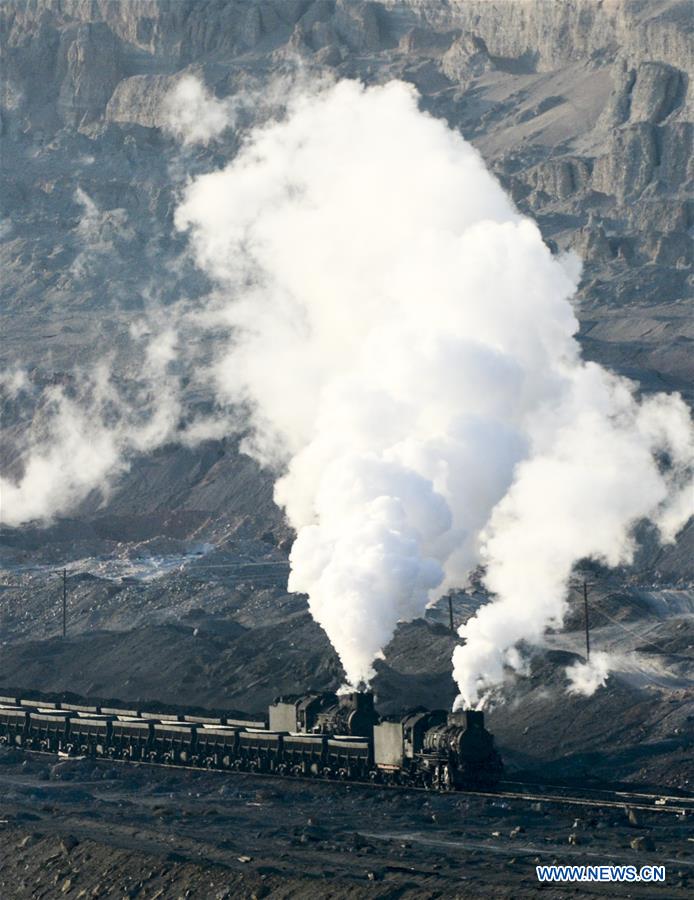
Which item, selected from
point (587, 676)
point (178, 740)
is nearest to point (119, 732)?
point (178, 740)

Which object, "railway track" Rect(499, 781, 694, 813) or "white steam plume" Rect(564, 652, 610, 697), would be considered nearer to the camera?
"railway track" Rect(499, 781, 694, 813)

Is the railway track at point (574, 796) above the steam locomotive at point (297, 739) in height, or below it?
below

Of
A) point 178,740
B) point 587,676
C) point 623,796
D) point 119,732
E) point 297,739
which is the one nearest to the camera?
point 623,796

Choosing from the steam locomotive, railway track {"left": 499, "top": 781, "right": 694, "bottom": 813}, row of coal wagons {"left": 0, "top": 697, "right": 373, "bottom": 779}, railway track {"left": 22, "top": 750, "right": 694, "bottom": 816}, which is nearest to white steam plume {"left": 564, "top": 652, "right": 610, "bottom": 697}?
the steam locomotive

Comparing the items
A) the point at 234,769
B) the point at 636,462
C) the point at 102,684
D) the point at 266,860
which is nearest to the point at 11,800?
the point at 234,769

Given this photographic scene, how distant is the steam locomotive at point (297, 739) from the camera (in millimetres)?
73000

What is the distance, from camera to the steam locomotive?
240 ft

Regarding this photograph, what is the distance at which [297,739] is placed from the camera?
3147 inches

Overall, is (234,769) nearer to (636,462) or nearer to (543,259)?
(543,259)

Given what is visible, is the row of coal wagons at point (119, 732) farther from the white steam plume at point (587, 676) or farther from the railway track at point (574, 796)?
the white steam plume at point (587, 676)

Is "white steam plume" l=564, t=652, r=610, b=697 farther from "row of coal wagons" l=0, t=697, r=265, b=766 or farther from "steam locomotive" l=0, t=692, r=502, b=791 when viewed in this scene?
"row of coal wagons" l=0, t=697, r=265, b=766

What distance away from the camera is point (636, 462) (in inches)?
5930

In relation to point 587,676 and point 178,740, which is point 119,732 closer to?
point 178,740

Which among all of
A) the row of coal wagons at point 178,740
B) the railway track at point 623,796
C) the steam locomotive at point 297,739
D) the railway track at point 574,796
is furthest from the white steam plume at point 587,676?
the railway track at point 623,796
